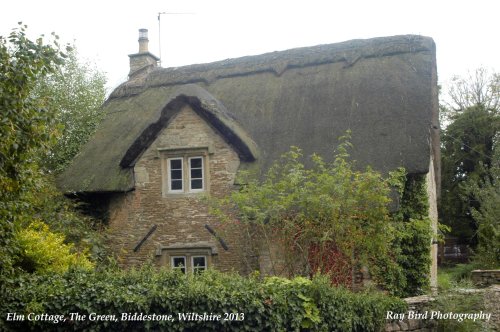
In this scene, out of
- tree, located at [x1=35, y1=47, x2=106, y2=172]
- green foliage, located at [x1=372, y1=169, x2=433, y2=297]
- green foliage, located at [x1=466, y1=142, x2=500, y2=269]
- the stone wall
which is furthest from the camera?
green foliage, located at [x1=466, y1=142, x2=500, y2=269]

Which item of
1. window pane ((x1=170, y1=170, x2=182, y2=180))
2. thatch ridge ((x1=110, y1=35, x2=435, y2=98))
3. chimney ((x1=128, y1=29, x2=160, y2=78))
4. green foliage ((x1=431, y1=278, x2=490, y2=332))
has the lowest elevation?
green foliage ((x1=431, y1=278, x2=490, y2=332))

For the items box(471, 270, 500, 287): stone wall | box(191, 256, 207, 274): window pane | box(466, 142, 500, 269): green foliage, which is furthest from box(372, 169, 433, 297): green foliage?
box(466, 142, 500, 269): green foliage

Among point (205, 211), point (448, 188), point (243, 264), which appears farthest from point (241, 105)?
point (448, 188)

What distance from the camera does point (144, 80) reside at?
65.4 ft

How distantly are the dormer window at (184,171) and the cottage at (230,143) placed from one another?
26 mm

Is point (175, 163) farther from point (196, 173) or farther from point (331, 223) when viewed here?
point (331, 223)

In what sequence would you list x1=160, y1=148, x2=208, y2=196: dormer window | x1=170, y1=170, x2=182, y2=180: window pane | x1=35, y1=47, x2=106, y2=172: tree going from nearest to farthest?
x1=160, y1=148, x2=208, y2=196: dormer window, x1=170, y1=170, x2=182, y2=180: window pane, x1=35, y1=47, x2=106, y2=172: tree

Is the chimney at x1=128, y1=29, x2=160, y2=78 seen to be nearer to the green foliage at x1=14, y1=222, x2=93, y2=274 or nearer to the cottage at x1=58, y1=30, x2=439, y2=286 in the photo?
the cottage at x1=58, y1=30, x2=439, y2=286

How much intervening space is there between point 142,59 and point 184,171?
23.4ft

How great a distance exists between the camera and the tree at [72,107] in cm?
1942

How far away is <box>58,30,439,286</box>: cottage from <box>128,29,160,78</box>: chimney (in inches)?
161

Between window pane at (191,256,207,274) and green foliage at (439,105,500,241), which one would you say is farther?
green foliage at (439,105,500,241)

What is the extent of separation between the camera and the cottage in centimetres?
1423

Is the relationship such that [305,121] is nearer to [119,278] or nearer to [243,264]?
[243,264]
